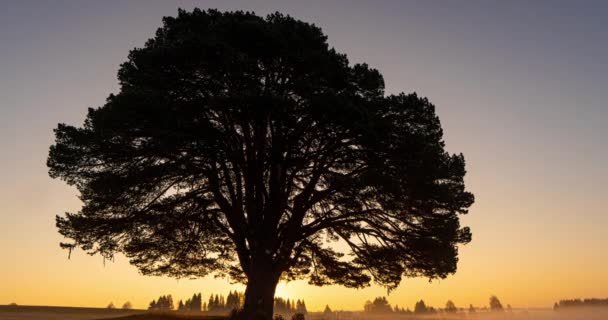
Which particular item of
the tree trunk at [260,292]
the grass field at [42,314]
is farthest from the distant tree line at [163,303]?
the tree trunk at [260,292]

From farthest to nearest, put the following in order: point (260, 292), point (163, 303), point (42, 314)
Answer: point (163, 303) < point (42, 314) < point (260, 292)

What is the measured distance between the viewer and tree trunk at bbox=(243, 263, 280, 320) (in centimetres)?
1783

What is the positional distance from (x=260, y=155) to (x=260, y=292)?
569 centimetres

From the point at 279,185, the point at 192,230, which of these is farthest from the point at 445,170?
the point at 192,230

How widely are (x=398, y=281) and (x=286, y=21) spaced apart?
13.0 metres

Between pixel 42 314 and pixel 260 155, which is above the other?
pixel 260 155

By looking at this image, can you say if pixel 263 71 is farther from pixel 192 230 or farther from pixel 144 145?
pixel 192 230

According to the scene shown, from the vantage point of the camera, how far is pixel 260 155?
1870cm

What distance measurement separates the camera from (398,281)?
816 inches

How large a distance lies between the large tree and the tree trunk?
0.06 m

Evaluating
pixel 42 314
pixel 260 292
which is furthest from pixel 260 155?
pixel 42 314

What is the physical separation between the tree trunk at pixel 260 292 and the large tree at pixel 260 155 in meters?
0.06

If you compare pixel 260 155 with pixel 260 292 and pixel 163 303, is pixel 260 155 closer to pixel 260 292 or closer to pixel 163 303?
pixel 260 292

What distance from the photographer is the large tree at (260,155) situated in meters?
16.8
